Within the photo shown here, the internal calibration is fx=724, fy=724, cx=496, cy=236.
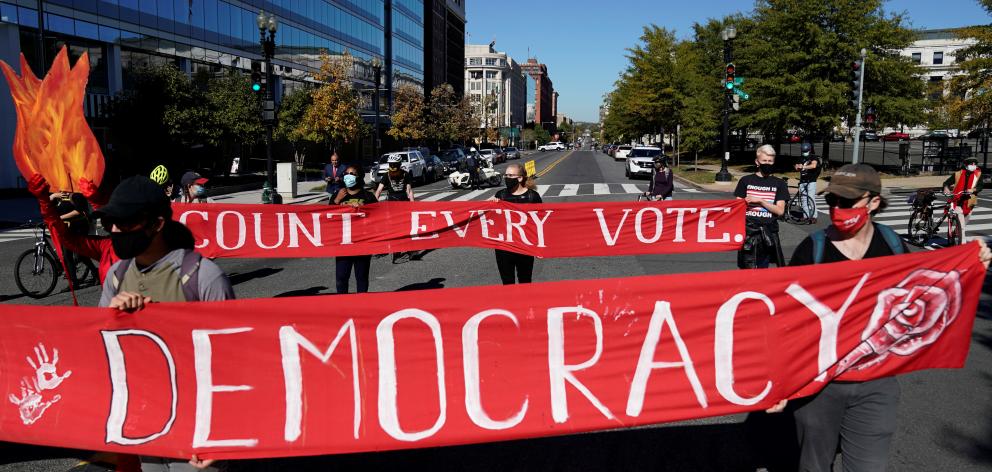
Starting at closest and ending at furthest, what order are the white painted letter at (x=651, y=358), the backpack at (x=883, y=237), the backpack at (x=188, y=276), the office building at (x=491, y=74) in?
the backpack at (x=188, y=276) → the white painted letter at (x=651, y=358) → the backpack at (x=883, y=237) → the office building at (x=491, y=74)

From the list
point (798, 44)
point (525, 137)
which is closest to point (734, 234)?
point (798, 44)

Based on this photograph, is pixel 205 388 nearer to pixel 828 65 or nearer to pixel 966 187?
pixel 966 187

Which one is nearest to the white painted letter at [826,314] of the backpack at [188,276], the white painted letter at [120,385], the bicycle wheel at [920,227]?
the backpack at [188,276]

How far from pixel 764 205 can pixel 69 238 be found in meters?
6.87

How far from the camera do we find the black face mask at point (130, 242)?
10.6 ft

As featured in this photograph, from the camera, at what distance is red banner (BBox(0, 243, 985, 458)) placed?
11.3 ft

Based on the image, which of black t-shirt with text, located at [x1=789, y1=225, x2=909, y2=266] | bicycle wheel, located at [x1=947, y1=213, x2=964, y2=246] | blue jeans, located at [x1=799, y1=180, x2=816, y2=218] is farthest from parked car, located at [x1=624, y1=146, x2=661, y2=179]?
black t-shirt with text, located at [x1=789, y1=225, x2=909, y2=266]

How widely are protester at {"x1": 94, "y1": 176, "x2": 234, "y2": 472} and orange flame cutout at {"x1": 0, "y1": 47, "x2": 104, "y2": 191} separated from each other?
6.37ft

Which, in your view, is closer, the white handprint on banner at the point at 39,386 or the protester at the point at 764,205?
the white handprint on banner at the point at 39,386

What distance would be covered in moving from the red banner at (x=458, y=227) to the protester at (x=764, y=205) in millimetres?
1113

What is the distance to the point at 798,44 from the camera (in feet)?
114

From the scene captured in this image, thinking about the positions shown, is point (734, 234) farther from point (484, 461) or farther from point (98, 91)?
point (98, 91)

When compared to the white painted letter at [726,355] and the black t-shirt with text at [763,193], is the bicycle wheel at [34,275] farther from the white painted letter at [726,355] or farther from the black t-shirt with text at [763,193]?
the white painted letter at [726,355]

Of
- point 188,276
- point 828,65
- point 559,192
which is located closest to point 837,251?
point 188,276
